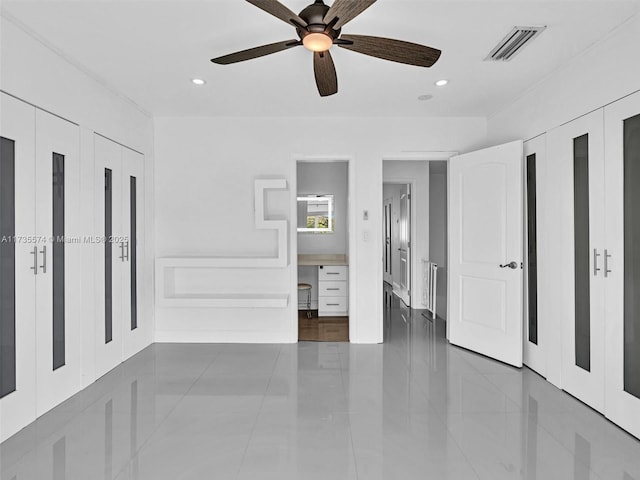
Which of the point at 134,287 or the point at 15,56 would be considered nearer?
the point at 15,56

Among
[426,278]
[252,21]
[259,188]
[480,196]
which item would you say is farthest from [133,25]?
[426,278]

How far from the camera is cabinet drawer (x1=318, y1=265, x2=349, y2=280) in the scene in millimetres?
5770

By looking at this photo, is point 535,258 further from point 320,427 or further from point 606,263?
point 320,427

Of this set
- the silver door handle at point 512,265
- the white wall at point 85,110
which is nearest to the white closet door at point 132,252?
the white wall at point 85,110

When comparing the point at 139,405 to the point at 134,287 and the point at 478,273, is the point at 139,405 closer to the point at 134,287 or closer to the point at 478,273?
the point at 134,287

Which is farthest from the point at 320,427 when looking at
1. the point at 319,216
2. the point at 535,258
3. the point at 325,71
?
the point at 319,216

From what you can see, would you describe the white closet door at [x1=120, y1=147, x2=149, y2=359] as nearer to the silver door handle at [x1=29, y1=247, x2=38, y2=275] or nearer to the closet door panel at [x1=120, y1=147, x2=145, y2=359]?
the closet door panel at [x1=120, y1=147, x2=145, y2=359]

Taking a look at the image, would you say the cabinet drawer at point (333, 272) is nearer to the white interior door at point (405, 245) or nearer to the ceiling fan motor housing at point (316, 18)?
the white interior door at point (405, 245)

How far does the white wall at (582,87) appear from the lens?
2.58m

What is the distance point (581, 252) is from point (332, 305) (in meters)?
3.38

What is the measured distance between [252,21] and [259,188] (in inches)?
83.0

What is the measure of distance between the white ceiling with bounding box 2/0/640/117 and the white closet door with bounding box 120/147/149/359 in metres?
0.71

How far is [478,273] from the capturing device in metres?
4.19

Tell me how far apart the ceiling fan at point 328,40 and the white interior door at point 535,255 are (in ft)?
6.04
